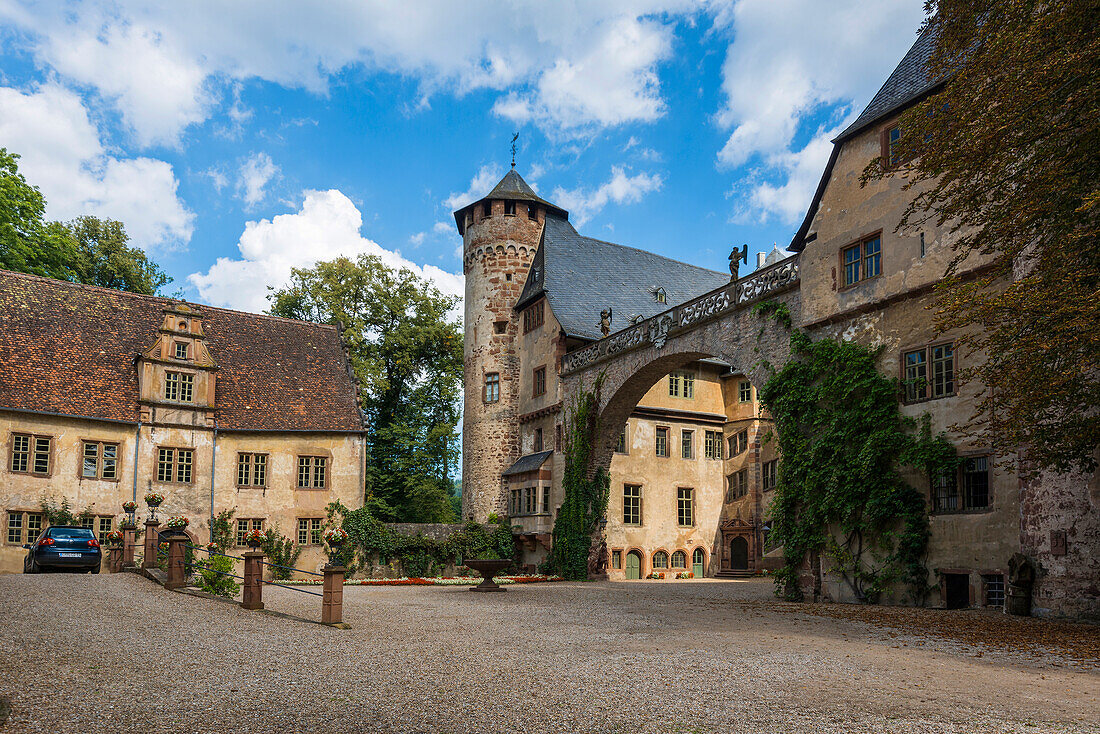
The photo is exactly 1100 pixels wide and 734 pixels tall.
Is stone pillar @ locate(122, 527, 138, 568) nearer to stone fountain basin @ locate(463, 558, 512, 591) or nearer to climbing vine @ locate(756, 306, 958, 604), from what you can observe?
stone fountain basin @ locate(463, 558, 512, 591)

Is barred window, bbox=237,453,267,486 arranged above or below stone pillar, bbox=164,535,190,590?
above

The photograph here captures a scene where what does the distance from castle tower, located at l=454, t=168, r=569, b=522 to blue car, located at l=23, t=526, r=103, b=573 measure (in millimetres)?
16163

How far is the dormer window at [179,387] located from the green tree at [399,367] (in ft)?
31.7

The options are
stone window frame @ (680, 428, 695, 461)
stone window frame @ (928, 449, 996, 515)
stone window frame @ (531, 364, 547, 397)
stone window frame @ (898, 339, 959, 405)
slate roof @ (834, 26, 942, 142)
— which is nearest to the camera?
stone window frame @ (928, 449, 996, 515)

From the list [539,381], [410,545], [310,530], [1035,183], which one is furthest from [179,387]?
[1035,183]

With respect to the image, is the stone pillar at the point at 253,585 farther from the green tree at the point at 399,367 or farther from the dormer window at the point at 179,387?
the green tree at the point at 399,367

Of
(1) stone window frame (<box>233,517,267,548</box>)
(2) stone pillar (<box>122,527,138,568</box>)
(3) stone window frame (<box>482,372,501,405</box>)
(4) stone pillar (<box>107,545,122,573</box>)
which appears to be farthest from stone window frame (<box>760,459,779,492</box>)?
(4) stone pillar (<box>107,545,122,573</box>)

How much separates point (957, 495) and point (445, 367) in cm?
2971

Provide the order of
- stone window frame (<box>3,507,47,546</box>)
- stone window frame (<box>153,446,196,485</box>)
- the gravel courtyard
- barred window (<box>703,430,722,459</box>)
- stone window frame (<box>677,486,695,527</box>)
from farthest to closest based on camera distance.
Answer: barred window (<box>703,430,722,459</box>) → stone window frame (<box>677,486,695,527</box>) → stone window frame (<box>153,446,196,485</box>) → stone window frame (<box>3,507,47,546</box>) → the gravel courtyard

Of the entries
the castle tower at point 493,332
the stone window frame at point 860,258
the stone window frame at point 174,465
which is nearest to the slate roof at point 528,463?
the castle tower at point 493,332

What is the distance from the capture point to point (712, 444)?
37.1 metres

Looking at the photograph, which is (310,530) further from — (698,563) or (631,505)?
(698,563)

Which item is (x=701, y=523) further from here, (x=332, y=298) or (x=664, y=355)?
(x=332, y=298)

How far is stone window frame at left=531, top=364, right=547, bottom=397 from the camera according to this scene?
34438 millimetres
